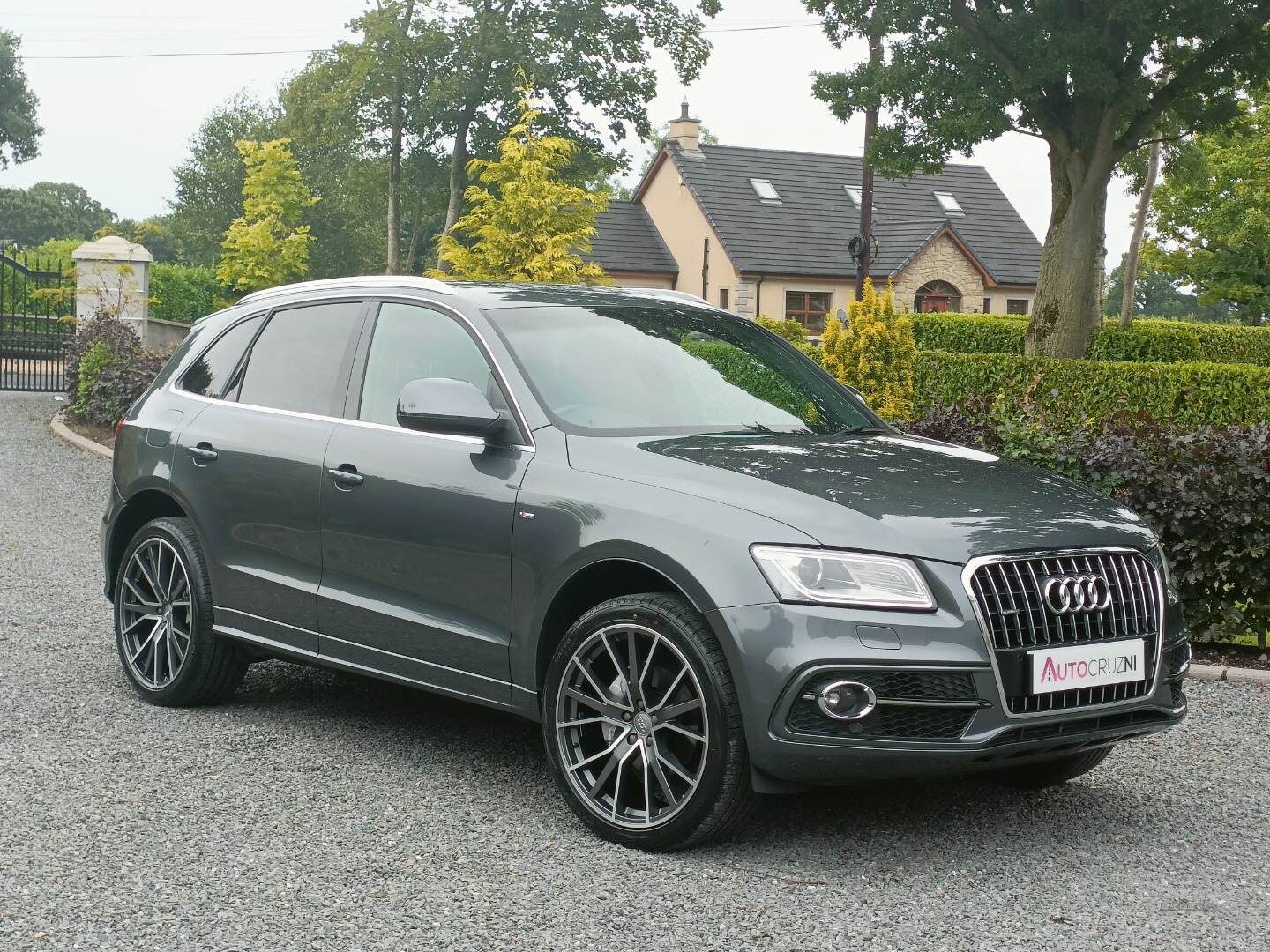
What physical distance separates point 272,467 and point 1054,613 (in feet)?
10.4

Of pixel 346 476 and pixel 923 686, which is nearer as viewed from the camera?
pixel 923 686

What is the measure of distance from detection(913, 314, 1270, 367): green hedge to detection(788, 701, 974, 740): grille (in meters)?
22.2

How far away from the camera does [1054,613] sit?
464cm

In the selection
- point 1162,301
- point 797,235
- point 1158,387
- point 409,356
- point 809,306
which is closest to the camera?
point 409,356

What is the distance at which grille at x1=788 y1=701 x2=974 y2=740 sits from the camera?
14.7ft

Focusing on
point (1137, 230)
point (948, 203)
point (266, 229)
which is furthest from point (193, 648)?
point (948, 203)

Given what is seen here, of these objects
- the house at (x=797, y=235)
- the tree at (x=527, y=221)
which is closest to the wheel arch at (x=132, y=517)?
the tree at (x=527, y=221)

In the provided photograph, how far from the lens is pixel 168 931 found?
13.7 feet

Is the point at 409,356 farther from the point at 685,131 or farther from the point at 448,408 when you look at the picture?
the point at 685,131

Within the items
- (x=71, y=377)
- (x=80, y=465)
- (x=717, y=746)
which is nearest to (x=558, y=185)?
(x=80, y=465)

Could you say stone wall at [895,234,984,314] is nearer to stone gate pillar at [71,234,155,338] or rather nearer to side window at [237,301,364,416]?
stone gate pillar at [71,234,155,338]

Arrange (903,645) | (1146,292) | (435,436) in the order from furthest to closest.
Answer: (1146,292) → (435,436) → (903,645)

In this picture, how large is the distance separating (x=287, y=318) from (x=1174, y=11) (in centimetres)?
2035

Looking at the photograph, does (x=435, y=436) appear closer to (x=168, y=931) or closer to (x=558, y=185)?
(x=168, y=931)
